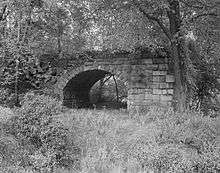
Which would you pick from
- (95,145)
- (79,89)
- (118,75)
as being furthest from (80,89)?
(95,145)

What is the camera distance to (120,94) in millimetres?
20422

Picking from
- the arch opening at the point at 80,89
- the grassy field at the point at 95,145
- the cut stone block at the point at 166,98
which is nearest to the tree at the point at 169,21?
the cut stone block at the point at 166,98

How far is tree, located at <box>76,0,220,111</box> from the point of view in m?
10.8

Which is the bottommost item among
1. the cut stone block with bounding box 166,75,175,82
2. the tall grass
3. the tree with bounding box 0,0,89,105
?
the tall grass

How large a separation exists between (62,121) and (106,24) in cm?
453

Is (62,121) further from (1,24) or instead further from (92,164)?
(1,24)

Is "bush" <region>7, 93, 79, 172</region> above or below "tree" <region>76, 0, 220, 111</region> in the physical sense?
below

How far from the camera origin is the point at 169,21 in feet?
38.9

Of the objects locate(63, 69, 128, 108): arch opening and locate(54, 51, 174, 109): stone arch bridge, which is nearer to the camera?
locate(54, 51, 174, 109): stone arch bridge

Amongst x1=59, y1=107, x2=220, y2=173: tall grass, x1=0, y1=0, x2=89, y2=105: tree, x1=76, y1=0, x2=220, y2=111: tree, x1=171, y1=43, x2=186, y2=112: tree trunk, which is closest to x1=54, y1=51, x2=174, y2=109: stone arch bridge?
x1=76, y1=0, x2=220, y2=111: tree

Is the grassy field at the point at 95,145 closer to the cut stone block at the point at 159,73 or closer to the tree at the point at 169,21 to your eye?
the tree at the point at 169,21

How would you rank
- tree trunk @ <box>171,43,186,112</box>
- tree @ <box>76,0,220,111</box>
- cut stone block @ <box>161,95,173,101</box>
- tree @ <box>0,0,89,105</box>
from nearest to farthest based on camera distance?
tree @ <box>76,0,220,111</box>, tree trunk @ <box>171,43,186,112</box>, tree @ <box>0,0,89,105</box>, cut stone block @ <box>161,95,173,101</box>

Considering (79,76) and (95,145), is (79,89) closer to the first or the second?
(79,76)

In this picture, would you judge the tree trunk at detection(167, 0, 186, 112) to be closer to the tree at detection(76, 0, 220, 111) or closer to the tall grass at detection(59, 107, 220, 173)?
the tree at detection(76, 0, 220, 111)
